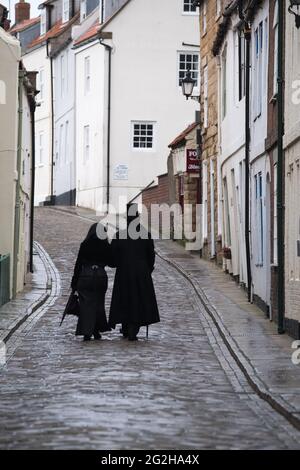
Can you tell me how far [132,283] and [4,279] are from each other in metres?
7.33

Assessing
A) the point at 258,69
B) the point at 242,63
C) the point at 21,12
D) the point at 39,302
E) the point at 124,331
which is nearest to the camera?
the point at 124,331

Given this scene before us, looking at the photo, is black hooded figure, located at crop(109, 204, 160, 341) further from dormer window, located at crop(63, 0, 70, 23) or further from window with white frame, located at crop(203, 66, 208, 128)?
dormer window, located at crop(63, 0, 70, 23)

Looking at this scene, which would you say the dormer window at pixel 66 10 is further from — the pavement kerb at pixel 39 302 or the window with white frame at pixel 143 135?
the pavement kerb at pixel 39 302

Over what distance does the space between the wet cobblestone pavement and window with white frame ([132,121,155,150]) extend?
31.1 m

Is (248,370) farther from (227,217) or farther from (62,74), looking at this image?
(62,74)

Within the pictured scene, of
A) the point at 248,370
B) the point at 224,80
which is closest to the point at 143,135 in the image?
the point at 224,80

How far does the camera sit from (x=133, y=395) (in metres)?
13.1

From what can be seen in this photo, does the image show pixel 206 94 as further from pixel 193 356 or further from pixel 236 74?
pixel 193 356

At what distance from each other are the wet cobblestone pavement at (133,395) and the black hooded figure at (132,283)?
0.34 metres

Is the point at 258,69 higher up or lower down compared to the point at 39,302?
higher up

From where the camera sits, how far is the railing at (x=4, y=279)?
83.7 feet

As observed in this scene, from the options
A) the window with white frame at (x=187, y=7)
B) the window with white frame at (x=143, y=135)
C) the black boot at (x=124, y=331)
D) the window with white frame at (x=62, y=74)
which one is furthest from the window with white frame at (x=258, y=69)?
the window with white frame at (x=62, y=74)

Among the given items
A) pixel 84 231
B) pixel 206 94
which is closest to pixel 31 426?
pixel 206 94
